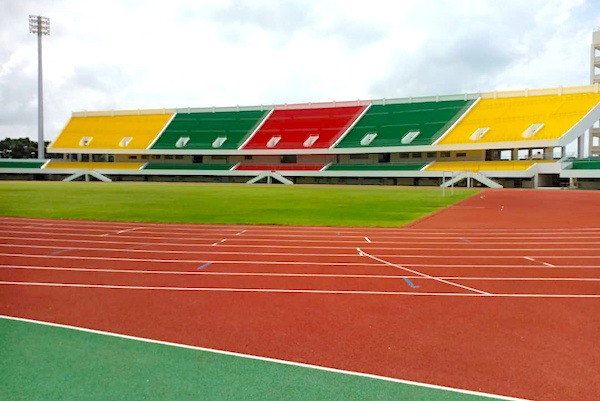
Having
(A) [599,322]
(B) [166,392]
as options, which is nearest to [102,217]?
(B) [166,392]

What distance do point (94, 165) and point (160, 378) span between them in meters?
68.8

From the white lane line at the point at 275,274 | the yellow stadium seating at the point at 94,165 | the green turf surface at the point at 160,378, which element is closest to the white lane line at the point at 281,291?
the white lane line at the point at 275,274

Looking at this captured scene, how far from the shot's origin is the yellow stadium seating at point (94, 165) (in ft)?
212

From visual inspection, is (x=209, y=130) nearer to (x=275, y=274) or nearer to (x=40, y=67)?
(x=40, y=67)

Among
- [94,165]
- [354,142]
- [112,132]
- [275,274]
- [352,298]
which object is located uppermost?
[112,132]

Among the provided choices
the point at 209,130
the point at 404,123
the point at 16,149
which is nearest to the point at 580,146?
the point at 404,123

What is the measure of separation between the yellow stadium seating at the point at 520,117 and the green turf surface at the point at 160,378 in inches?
1925

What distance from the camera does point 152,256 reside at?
9.60 meters

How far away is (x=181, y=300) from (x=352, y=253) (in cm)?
461

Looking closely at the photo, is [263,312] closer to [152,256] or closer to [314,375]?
[314,375]

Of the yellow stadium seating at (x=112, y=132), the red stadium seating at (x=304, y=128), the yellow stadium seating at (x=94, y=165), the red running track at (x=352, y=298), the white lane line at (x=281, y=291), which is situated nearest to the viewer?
the red running track at (x=352, y=298)

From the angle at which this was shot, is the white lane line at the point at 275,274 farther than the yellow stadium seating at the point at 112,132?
No

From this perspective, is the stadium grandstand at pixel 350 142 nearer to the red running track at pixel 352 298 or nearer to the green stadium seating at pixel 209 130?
the green stadium seating at pixel 209 130

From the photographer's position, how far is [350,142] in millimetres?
59500
